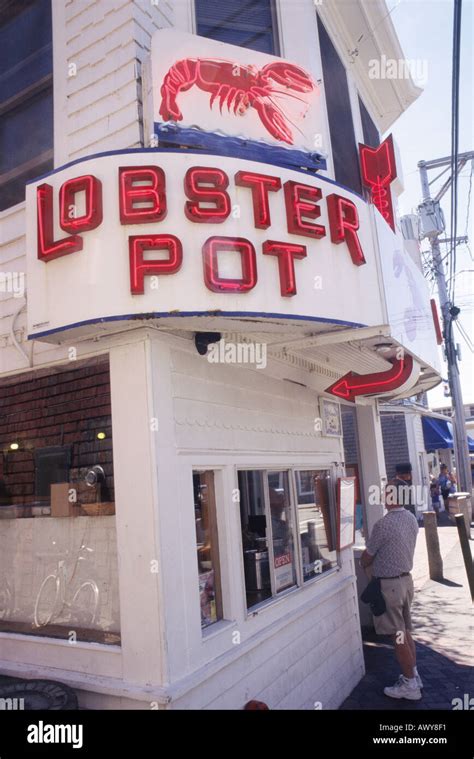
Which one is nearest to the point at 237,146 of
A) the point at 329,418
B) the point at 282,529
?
the point at 282,529

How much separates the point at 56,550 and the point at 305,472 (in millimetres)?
2773

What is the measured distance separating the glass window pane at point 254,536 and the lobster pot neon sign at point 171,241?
1.73 m

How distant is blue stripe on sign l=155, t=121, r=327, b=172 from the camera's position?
427 centimetres

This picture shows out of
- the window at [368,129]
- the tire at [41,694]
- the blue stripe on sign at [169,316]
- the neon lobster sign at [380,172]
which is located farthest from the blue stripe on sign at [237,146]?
the window at [368,129]

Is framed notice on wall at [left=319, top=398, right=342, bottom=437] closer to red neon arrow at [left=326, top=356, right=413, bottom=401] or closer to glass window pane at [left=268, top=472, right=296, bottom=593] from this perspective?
red neon arrow at [left=326, top=356, right=413, bottom=401]

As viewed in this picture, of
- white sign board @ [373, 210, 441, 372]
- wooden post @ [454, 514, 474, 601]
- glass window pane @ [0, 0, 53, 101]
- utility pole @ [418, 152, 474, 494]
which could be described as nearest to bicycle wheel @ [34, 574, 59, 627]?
white sign board @ [373, 210, 441, 372]

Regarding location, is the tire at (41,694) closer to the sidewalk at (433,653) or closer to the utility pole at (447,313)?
the sidewalk at (433,653)

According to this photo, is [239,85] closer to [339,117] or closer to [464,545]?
[339,117]

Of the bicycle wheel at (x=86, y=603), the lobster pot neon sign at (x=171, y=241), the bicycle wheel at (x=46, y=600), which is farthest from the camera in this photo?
the bicycle wheel at (x=46, y=600)

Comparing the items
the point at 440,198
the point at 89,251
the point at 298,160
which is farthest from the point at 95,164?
the point at 440,198

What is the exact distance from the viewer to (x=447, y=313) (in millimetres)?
15602

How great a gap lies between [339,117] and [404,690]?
650 centimetres

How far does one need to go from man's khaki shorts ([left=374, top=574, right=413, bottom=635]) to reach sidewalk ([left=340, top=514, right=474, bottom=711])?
0.71 m

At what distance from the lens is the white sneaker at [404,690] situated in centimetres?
557
